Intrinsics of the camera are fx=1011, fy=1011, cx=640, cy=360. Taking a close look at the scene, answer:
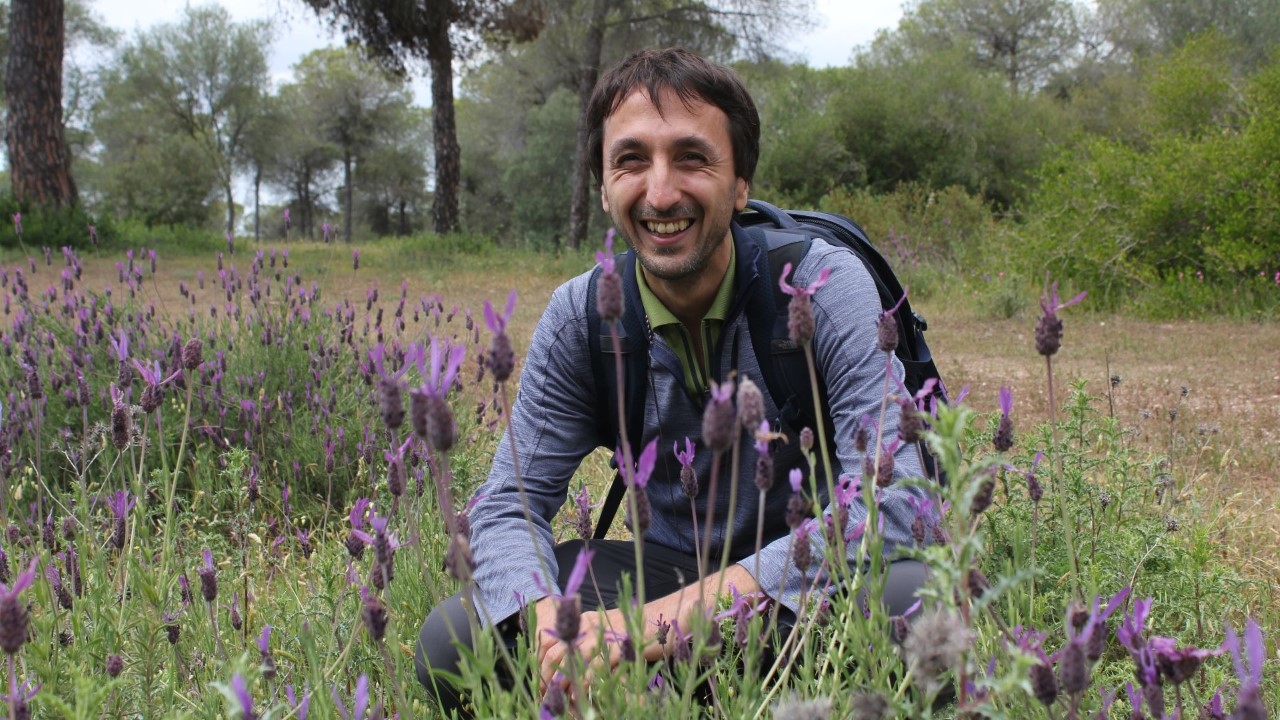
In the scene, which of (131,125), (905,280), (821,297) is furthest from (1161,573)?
(131,125)

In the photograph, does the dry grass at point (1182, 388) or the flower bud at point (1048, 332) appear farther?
the dry grass at point (1182, 388)

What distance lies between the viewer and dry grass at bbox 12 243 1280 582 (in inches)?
127

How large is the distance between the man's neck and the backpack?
0.19 ft

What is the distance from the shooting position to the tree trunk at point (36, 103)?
11266mm

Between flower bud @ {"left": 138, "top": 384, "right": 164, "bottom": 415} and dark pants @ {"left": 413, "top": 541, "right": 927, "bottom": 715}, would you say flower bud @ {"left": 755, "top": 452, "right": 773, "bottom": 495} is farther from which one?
flower bud @ {"left": 138, "top": 384, "right": 164, "bottom": 415}

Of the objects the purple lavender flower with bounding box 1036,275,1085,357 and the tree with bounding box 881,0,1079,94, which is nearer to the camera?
the purple lavender flower with bounding box 1036,275,1085,357

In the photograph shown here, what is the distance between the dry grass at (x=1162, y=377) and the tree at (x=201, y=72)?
27130 millimetres

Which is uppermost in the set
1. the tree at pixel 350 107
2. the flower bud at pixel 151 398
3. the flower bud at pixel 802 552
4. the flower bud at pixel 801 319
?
the tree at pixel 350 107

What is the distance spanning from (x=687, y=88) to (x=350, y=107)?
3761 cm

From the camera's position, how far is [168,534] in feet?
4.71

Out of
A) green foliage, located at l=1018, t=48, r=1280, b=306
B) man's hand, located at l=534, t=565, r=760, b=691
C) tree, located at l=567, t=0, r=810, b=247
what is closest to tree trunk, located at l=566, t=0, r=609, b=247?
tree, located at l=567, t=0, r=810, b=247

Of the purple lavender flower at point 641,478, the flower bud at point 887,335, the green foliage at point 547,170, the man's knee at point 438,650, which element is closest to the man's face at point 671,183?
the man's knee at point 438,650

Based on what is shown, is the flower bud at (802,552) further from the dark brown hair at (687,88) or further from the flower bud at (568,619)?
the dark brown hair at (687,88)

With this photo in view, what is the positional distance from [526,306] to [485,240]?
5755mm
